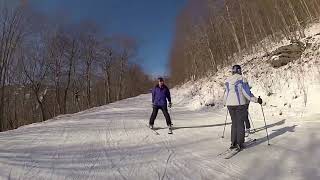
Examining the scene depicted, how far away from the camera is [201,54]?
4988cm

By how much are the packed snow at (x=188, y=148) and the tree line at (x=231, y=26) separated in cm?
1612

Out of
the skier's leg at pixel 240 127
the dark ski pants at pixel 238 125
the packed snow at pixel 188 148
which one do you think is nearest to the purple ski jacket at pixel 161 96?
the packed snow at pixel 188 148

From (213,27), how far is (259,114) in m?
30.7

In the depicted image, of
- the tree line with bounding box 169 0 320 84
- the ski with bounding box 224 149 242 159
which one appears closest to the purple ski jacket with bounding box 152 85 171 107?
the ski with bounding box 224 149 242 159

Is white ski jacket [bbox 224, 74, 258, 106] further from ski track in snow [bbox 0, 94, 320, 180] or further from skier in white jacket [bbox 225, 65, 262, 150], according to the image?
ski track in snow [bbox 0, 94, 320, 180]

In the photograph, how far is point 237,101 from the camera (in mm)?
9047

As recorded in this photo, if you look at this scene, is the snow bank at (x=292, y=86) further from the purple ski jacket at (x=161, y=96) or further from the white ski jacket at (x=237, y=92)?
the white ski jacket at (x=237, y=92)

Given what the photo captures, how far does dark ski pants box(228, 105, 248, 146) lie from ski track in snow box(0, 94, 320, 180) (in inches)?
13.8

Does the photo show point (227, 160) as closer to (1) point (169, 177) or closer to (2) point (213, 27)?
(1) point (169, 177)

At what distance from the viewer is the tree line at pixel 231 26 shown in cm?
3203

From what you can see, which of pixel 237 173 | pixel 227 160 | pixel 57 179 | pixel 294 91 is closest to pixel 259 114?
pixel 294 91

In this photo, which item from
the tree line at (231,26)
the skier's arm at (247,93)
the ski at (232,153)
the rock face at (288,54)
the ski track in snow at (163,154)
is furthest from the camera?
the tree line at (231,26)

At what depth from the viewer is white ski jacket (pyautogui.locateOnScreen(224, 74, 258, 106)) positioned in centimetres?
904

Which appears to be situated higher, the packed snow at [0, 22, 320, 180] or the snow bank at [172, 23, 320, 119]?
the snow bank at [172, 23, 320, 119]
